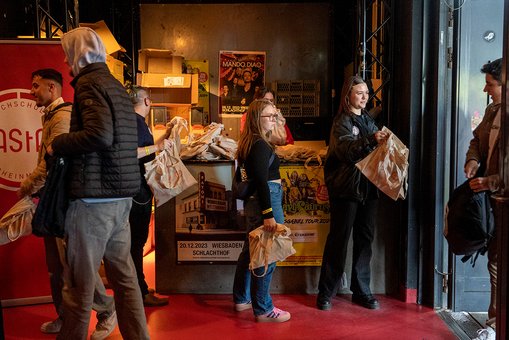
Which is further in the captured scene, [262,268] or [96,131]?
[262,268]

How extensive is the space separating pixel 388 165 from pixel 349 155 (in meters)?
0.27

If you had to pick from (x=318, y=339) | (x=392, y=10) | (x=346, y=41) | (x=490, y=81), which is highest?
(x=346, y=41)

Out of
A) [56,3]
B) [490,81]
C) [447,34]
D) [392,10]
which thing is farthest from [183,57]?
[490,81]

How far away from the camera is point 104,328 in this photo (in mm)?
3061

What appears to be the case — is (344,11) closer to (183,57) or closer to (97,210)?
(183,57)

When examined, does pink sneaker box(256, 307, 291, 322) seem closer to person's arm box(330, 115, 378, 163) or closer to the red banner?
person's arm box(330, 115, 378, 163)

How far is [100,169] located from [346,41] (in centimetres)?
572

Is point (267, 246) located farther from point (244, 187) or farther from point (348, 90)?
point (348, 90)

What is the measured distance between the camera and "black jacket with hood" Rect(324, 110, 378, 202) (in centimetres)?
332

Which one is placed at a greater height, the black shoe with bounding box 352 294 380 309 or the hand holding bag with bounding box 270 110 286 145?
the hand holding bag with bounding box 270 110 286 145

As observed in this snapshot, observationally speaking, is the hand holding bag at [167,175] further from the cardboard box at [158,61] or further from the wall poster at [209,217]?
the cardboard box at [158,61]

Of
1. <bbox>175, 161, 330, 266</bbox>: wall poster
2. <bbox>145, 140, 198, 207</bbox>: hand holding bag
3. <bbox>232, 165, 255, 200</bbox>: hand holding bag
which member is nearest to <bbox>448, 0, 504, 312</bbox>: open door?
<bbox>175, 161, 330, 266</bbox>: wall poster

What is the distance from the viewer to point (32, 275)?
12.2 ft

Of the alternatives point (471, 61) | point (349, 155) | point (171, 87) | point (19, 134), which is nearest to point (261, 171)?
point (349, 155)
